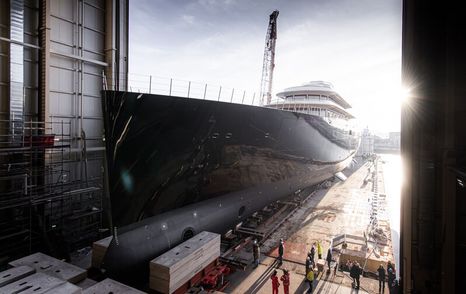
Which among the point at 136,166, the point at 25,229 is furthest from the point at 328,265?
the point at 25,229

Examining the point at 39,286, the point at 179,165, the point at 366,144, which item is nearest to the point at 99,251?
the point at 39,286

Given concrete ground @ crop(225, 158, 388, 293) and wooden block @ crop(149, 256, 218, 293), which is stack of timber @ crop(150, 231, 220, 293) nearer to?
wooden block @ crop(149, 256, 218, 293)

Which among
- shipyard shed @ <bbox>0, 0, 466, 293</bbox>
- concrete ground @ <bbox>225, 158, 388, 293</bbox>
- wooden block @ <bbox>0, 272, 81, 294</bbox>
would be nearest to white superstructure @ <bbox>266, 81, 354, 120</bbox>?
concrete ground @ <bbox>225, 158, 388, 293</bbox>

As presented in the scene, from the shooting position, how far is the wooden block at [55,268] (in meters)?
5.43

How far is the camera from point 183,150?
6676mm

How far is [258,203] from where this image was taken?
31.3ft

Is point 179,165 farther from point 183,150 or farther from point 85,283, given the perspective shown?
point 85,283

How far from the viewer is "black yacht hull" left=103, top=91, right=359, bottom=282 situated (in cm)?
595

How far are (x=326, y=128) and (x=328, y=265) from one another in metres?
7.71

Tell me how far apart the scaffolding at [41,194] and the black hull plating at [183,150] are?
4052 mm

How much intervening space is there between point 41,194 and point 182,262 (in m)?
6.72

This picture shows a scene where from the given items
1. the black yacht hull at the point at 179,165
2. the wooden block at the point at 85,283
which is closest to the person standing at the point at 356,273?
the black yacht hull at the point at 179,165

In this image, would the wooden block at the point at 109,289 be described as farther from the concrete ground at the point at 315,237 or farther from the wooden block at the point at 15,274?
the concrete ground at the point at 315,237

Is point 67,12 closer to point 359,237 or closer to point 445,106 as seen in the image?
point 445,106
